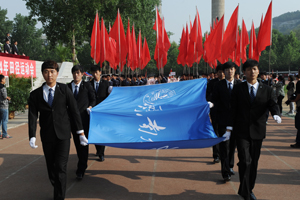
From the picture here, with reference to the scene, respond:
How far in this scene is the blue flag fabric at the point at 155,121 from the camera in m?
4.92

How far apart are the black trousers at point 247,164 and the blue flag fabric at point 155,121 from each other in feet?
1.44

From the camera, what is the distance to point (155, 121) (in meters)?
5.46

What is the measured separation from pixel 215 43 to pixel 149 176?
29.8 feet

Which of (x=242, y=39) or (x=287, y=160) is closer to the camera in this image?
(x=287, y=160)

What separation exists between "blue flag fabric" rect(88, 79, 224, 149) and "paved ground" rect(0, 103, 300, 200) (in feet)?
2.56

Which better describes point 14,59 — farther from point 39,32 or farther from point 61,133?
point 39,32

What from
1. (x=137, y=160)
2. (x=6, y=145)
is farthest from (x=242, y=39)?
(x=6, y=145)

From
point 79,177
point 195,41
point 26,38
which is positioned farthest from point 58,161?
point 26,38

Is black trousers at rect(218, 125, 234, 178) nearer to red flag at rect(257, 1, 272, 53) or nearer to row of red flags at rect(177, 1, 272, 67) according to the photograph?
row of red flags at rect(177, 1, 272, 67)

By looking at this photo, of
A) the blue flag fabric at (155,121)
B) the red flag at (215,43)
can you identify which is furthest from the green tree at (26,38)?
the blue flag fabric at (155,121)

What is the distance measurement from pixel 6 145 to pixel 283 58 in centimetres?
7997

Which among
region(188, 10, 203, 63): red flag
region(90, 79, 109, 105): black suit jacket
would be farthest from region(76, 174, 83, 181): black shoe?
region(188, 10, 203, 63): red flag

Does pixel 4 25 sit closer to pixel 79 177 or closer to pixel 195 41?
pixel 195 41

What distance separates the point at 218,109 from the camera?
5793 mm
